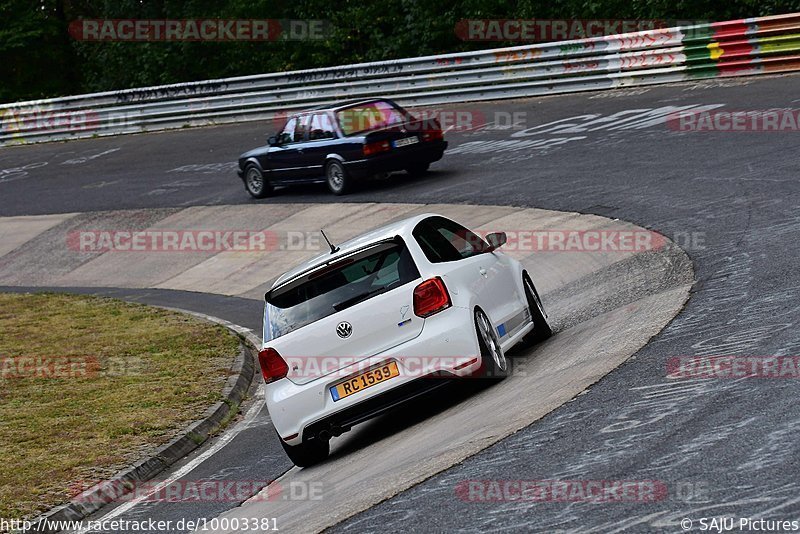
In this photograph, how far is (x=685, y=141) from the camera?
65.2ft

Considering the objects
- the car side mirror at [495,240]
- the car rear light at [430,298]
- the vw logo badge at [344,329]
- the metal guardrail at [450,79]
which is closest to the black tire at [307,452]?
the vw logo badge at [344,329]

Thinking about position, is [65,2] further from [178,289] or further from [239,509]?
[239,509]

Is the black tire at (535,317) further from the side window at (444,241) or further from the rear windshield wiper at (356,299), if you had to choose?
the rear windshield wiper at (356,299)

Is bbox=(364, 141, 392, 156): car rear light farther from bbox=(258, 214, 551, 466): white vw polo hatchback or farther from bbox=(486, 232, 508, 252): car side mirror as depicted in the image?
bbox=(258, 214, 551, 466): white vw polo hatchback

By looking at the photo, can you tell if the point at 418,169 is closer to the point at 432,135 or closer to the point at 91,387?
the point at 432,135

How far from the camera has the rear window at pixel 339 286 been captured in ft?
30.9

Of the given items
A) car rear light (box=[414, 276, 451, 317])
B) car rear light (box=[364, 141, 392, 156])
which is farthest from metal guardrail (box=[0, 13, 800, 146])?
car rear light (box=[414, 276, 451, 317])

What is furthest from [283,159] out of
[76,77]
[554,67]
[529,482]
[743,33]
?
[76,77]

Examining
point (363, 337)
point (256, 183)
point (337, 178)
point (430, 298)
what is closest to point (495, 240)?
point (430, 298)

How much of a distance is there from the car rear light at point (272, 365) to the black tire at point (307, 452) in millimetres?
502

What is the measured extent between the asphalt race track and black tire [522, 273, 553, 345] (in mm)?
517

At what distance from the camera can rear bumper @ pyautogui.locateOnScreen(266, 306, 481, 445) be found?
A: 9.20 meters

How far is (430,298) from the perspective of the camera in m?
9.36

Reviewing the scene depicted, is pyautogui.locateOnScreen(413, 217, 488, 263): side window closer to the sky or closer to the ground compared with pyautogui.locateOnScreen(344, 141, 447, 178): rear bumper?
closer to the sky
